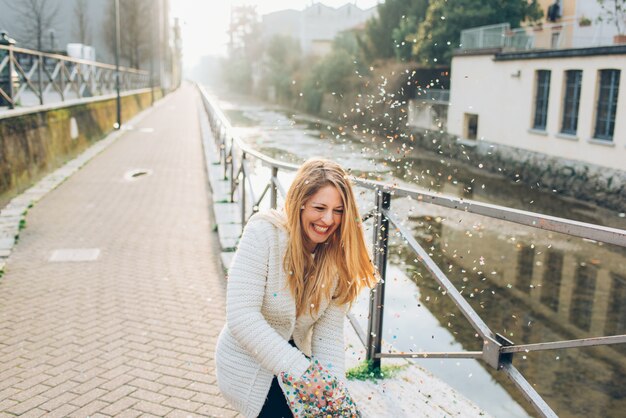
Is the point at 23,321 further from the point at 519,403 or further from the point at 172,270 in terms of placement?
the point at 519,403

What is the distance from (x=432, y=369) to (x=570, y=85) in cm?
1610

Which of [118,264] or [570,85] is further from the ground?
[570,85]

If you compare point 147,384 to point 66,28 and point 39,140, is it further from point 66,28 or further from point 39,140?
point 66,28

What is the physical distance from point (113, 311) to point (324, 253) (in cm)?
306

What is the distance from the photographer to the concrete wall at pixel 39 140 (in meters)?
8.73

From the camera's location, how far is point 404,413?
3045mm

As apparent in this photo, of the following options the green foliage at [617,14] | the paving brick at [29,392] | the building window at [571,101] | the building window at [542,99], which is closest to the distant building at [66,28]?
the building window at [542,99]

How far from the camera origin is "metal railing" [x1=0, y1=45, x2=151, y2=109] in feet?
33.1

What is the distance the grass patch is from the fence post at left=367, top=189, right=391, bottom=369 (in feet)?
0.08

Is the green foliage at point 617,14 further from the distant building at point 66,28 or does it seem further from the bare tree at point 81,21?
the bare tree at point 81,21

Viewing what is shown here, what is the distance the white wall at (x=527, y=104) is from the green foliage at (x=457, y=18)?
3.88 ft

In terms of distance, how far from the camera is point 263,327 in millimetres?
1977

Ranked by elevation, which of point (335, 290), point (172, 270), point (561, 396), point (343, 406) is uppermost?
point (335, 290)

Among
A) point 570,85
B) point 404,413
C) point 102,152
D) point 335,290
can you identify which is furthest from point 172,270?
point 570,85
